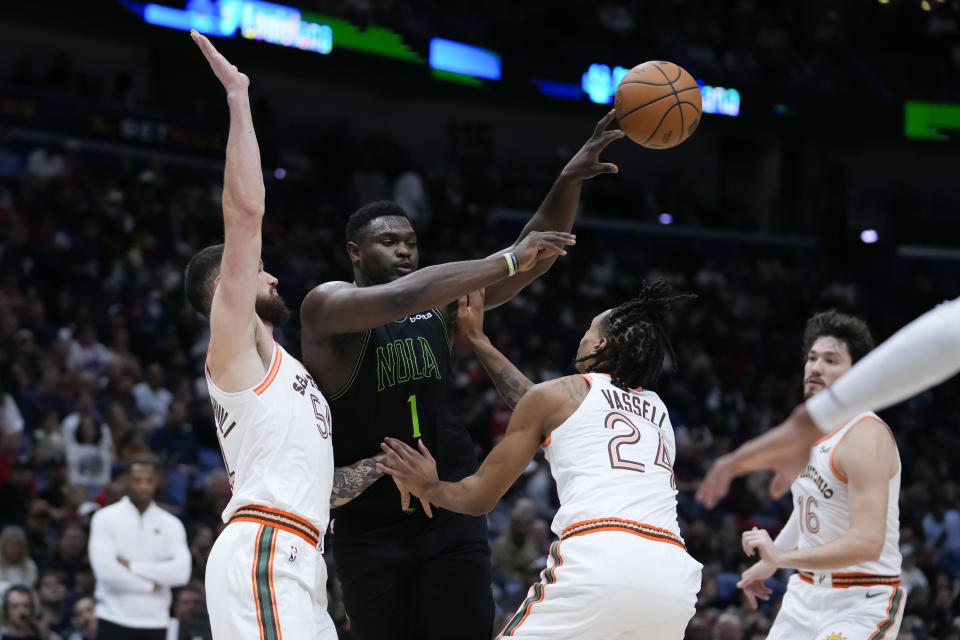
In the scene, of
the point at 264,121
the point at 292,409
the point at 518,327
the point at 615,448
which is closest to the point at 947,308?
the point at 615,448

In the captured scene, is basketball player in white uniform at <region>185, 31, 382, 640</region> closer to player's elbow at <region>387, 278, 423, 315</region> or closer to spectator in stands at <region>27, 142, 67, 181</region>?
player's elbow at <region>387, 278, 423, 315</region>

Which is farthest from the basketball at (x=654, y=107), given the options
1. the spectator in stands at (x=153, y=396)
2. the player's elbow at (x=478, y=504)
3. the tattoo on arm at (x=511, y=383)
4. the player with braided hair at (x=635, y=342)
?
the spectator in stands at (x=153, y=396)

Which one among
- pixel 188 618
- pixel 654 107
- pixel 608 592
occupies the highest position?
pixel 654 107

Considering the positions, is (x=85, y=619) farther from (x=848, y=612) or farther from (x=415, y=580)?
(x=848, y=612)

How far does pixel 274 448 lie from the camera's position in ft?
14.0

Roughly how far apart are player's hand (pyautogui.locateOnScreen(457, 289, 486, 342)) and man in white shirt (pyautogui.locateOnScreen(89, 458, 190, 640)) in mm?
3972

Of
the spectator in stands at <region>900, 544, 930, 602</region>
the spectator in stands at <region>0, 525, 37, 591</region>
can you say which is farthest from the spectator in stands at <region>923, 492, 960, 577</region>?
the spectator in stands at <region>0, 525, 37, 591</region>

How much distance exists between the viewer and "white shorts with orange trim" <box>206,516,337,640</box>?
404 centimetres

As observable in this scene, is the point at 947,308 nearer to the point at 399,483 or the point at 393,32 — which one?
the point at 399,483

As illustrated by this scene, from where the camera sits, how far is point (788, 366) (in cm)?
1864

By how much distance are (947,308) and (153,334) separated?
10920 mm

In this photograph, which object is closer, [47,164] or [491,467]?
[491,467]

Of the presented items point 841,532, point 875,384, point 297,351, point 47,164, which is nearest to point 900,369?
point 875,384

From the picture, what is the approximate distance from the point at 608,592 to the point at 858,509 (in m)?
1.29
